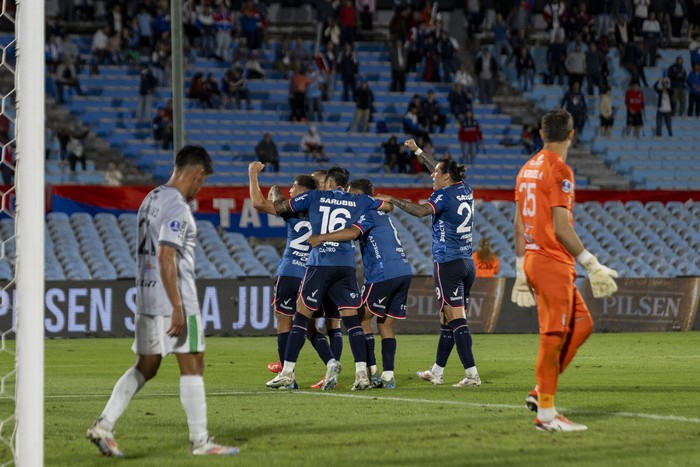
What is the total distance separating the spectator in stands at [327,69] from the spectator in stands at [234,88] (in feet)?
6.81

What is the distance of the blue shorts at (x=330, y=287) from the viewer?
11.9 m

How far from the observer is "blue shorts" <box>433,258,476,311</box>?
12.4 metres

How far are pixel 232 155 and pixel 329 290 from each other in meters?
17.8

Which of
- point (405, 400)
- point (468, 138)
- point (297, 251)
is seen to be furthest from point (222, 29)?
point (405, 400)

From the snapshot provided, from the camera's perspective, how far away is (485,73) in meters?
33.5

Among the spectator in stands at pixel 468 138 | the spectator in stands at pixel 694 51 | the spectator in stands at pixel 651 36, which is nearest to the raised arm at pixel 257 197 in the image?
the spectator in stands at pixel 468 138

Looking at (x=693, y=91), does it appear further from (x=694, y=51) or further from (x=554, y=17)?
(x=554, y=17)

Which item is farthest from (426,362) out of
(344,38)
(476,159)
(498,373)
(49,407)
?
(344,38)

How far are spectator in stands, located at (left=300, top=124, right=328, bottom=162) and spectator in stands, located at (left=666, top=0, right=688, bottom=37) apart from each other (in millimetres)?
13871

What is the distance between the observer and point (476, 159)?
31.3m

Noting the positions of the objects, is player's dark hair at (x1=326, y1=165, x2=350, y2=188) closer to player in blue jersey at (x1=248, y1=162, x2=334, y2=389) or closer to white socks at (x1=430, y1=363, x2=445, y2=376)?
player in blue jersey at (x1=248, y1=162, x2=334, y2=389)

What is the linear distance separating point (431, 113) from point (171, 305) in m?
24.3

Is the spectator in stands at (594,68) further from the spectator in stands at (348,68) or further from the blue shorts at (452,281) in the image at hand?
the blue shorts at (452,281)

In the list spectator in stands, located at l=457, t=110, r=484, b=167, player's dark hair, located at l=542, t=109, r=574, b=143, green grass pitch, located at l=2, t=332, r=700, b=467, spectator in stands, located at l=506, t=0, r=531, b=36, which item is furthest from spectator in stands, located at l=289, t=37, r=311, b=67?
player's dark hair, located at l=542, t=109, r=574, b=143
